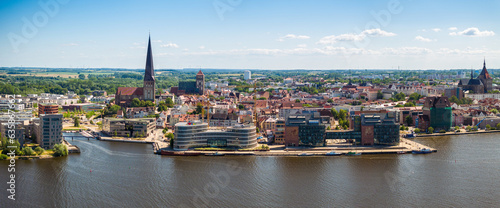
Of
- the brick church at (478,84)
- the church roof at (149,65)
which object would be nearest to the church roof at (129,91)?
the church roof at (149,65)

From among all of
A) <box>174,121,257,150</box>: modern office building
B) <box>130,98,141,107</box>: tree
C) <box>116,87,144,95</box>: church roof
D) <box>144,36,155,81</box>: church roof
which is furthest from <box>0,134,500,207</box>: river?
<box>116,87,144,95</box>: church roof

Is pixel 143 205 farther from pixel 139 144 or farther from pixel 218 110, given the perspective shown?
pixel 218 110

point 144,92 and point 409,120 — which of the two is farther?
point 144,92

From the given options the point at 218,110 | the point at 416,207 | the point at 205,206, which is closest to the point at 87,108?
the point at 218,110

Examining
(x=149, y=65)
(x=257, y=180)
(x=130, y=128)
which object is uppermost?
(x=149, y=65)

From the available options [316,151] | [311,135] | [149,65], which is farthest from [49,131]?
[149,65]

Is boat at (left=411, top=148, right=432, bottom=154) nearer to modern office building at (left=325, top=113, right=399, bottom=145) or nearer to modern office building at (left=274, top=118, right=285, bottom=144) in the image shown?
modern office building at (left=325, top=113, right=399, bottom=145)

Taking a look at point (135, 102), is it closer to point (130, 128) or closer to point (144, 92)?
point (144, 92)
